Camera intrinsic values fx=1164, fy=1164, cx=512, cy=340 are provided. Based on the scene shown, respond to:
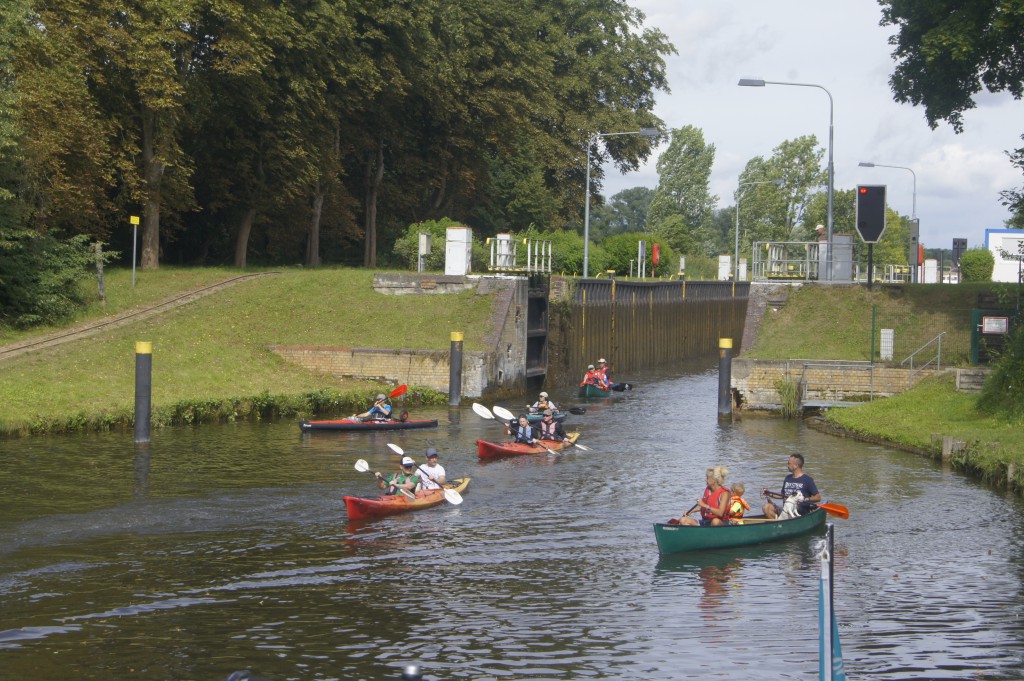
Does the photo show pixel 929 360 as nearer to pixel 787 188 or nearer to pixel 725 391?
pixel 725 391

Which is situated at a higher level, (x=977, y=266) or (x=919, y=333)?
(x=977, y=266)

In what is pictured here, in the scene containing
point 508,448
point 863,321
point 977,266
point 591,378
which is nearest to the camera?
point 508,448

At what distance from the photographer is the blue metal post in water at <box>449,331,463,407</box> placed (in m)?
36.3

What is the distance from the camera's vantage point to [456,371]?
119 ft

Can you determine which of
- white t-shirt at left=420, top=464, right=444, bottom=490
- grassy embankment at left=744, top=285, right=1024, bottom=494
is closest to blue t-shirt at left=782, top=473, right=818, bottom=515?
grassy embankment at left=744, top=285, right=1024, bottom=494

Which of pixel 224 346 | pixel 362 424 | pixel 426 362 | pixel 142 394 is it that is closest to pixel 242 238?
pixel 224 346

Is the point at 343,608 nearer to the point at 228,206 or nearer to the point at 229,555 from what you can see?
the point at 229,555

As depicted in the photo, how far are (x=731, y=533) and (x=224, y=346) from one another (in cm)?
2244

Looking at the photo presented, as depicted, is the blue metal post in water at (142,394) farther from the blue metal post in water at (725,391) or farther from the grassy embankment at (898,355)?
the grassy embankment at (898,355)

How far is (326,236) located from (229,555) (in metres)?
44.1

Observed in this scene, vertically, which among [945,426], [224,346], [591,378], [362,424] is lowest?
[362,424]

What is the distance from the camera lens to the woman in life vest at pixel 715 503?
19.7m

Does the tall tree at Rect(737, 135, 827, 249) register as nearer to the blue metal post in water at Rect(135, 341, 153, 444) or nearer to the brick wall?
the brick wall

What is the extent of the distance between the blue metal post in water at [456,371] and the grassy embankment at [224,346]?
1.03 meters
